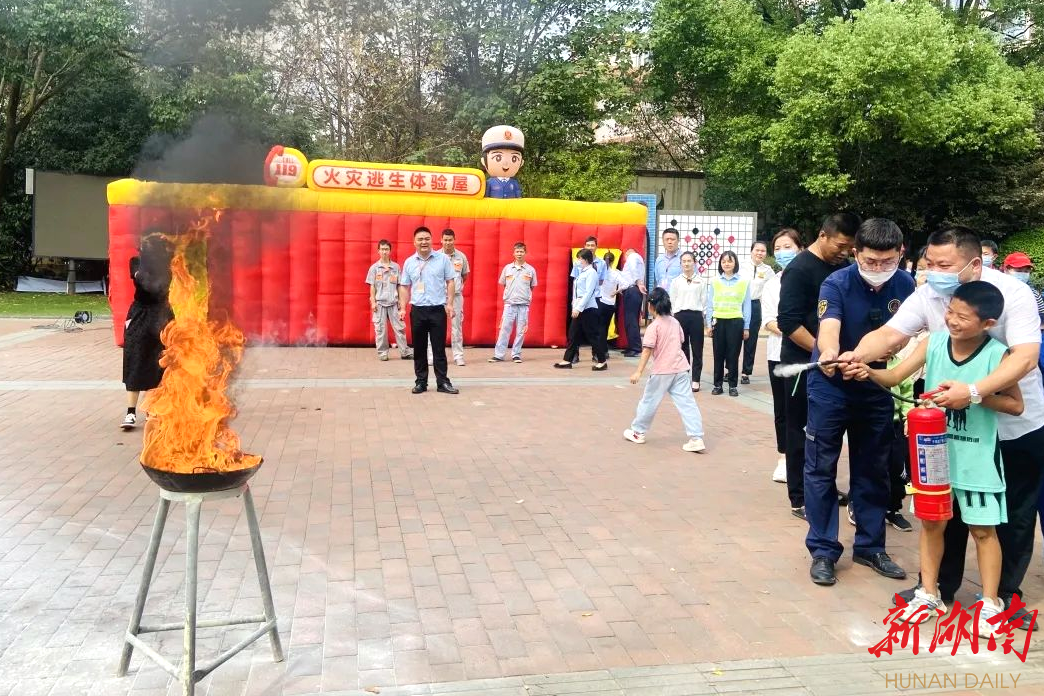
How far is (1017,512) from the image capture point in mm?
3523

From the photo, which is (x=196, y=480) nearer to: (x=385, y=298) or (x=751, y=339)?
(x=751, y=339)

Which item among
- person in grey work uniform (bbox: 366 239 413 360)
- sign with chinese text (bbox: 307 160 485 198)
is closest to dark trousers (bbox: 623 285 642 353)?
sign with chinese text (bbox: 307 160 485 198)

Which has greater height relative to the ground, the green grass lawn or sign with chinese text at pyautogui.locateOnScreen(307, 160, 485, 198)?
sign with chinese text at pyautogui.locateOnScreen(307, 160, 485, 198)

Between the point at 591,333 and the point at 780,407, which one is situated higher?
the point at 591,333

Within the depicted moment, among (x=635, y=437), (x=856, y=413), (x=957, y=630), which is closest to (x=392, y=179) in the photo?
(x=635, y=437)

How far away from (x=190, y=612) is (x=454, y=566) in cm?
158

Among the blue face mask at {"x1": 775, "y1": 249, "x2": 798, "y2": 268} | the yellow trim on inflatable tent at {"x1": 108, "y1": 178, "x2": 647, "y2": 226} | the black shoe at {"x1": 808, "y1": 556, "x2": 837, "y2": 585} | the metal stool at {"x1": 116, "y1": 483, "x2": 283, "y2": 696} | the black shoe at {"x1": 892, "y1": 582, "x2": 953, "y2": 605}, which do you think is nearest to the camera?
the metal stool at {"x1": 116, "y1": 483, "x2": 283, "y2": 696}

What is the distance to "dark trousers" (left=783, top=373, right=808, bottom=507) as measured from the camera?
4.88 m

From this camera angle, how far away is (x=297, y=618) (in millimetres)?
3508

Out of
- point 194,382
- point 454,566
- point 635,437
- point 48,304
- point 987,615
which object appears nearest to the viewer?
point 194,382

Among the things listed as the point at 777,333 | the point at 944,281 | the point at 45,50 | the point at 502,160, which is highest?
the point at 45,50

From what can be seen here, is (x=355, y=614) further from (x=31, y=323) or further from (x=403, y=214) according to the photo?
(x=31, y=323)

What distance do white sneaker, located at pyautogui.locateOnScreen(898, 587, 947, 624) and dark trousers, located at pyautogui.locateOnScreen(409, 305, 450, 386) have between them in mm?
6081

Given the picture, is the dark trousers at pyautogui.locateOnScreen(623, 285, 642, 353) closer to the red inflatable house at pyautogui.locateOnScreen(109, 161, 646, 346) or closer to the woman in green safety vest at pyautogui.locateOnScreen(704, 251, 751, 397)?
the red inflatable house at pyautogui.locateOnScreen(109, 161, 646, 346)
